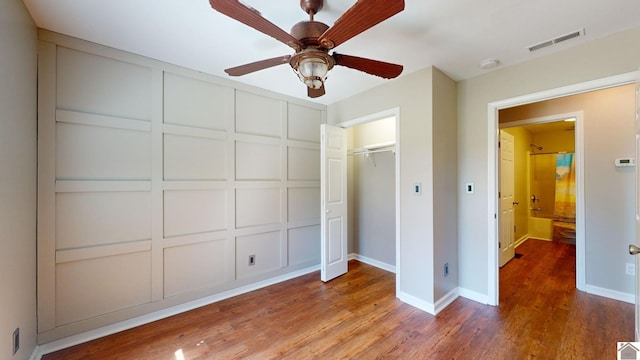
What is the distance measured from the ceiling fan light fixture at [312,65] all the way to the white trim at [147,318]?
2.46 m

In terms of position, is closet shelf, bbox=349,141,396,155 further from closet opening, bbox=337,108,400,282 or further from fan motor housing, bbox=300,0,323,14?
fan motor housing, bbox=300,0,323,14

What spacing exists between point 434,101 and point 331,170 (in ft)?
4.77

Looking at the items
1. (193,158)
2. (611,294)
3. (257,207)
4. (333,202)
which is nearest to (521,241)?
(611,294)

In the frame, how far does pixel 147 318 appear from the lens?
2309 millimetres

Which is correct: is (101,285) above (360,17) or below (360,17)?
below

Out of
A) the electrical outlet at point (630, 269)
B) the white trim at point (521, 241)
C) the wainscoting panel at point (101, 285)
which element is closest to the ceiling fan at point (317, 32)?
the wainscoting panel at point (101, 285)

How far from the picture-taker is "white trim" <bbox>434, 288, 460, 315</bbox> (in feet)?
8.14

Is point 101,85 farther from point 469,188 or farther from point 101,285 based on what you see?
point 469,188

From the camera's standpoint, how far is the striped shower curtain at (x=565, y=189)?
4898 mm

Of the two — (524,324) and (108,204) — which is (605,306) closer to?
(524,324)

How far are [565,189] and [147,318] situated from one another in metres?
7.16

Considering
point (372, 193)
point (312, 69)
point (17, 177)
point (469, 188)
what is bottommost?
point (372, 193)

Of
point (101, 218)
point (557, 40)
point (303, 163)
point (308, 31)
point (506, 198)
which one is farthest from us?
point (506, 198)

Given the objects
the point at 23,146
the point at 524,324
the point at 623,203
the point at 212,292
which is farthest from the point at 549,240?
the point at 23,146
